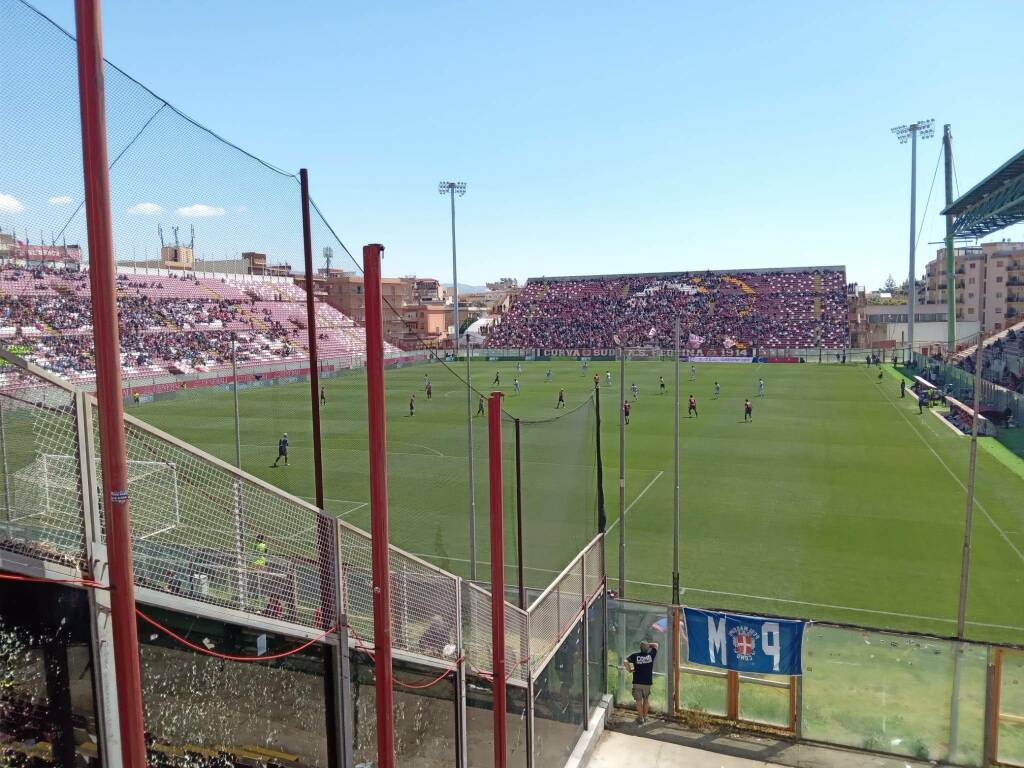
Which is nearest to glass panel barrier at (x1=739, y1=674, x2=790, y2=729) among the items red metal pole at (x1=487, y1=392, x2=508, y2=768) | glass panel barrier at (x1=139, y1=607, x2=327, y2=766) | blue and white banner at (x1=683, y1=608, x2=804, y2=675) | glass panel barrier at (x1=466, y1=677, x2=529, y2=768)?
blue and white banner at (x1=683, y1=608, x2=804, y2=675)

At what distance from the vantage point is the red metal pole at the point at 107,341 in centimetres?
Answer: 257

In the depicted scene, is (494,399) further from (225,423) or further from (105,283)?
(225,423)

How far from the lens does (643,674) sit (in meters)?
9.71

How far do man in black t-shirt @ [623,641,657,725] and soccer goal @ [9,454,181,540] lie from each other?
24.0 ft

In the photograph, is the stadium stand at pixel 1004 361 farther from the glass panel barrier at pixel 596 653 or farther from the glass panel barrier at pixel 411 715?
the glass panel barrier at pixel 411 715

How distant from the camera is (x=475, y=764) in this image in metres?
6.49

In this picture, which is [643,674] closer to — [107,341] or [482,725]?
[482,725]

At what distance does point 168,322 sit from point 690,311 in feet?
268

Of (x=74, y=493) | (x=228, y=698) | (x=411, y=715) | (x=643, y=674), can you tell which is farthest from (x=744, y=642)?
(x=74, y=493)

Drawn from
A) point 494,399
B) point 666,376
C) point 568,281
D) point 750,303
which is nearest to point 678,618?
point 494,399

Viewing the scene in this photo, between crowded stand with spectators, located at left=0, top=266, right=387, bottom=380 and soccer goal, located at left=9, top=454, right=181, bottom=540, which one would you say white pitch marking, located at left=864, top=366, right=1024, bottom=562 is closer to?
crowded stand with spectators, located at left=0, top=266, right=387, bottom=380

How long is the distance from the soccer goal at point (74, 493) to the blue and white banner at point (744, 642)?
7491 millimetres

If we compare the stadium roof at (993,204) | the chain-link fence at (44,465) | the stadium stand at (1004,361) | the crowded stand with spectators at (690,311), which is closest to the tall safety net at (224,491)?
the chain-link fence at (44,465)

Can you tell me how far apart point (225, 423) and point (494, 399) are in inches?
208
